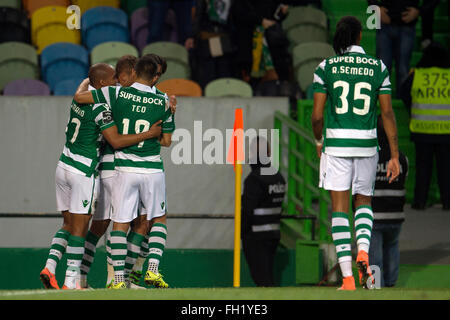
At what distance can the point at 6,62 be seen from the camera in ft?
42.9

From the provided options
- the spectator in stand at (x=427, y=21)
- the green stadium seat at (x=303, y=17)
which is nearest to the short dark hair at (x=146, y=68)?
the spectator in stand at (x=427, y=21)

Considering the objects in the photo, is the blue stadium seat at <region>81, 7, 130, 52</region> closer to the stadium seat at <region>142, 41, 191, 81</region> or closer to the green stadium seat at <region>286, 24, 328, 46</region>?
the stadium seat at <region>142, 41, 191, 81</region>

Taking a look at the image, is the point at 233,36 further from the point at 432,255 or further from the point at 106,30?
the point at 432,255

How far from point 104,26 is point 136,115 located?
639 cm

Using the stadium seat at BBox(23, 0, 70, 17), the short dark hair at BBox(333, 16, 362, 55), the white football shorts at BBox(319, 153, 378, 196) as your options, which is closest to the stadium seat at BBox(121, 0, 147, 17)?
the stadium seat at BBox(23, 0, 70, 17)

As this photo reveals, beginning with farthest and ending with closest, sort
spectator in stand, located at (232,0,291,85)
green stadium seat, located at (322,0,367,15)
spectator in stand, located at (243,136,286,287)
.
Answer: green stadium seat, located at (322,0,367,15) → spectator in stand, located at (232,0,291,85) → spectator in stand, located at (243,136,286,287)

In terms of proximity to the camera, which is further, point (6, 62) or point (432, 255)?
point (6, 62)

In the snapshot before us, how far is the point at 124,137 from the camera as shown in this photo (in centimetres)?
770

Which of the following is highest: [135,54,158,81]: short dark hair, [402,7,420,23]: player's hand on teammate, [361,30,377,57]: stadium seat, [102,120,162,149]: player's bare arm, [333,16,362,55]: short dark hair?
[402,7,420,23]: player's hand on teammate

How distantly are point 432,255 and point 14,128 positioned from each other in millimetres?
4757

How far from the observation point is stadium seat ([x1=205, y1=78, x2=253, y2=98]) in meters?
12.3

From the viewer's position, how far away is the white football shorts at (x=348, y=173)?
284 inches

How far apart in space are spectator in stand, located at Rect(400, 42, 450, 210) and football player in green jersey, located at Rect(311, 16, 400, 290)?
4742mm
